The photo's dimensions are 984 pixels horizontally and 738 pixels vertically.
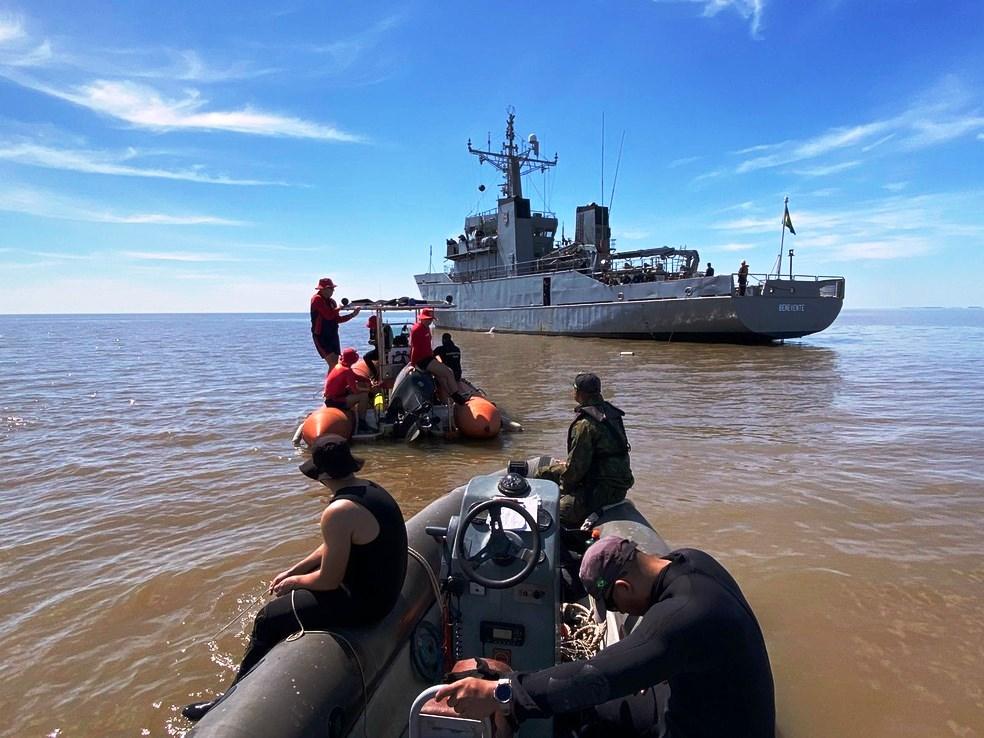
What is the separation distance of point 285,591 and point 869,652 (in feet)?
11.6

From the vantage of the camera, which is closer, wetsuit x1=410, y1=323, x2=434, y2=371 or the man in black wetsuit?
wetsuit x1=410, y1=323, x2=434, y2=371

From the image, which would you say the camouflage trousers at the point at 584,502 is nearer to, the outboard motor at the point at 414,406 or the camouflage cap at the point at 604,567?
the camouflage cap at the point at 604,567

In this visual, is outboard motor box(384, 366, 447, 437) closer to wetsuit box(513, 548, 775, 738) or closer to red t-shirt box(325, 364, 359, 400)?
red t-shirt box(325, 364, 359, 400)

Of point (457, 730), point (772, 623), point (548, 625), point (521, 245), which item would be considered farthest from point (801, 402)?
point (521, 245)

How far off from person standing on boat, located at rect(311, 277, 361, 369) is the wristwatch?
8.41m

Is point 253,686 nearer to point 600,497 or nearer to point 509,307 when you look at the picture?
point 600,497

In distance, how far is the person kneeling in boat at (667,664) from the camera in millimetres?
1746

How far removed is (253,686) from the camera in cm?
227

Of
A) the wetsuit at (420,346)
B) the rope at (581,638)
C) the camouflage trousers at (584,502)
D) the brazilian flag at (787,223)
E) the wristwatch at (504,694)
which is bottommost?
the rope at (581,638)

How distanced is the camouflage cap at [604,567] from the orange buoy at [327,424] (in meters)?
6.83

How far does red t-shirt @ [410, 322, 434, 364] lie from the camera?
918 centimetres

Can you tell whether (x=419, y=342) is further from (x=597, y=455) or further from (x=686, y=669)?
(x=686, y=669)

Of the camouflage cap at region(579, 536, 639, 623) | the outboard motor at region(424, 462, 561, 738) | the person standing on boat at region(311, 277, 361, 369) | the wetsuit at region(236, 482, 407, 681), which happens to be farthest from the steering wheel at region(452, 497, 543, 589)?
the person standing on boat at region(311, 277, 361, 369)

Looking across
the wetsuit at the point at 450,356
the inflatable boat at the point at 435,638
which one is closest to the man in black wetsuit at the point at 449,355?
the wetsuit at the point at 450,356
